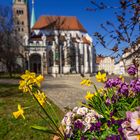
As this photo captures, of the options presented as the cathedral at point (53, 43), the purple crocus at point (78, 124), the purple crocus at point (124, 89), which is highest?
the cathedral at point (53, 43)

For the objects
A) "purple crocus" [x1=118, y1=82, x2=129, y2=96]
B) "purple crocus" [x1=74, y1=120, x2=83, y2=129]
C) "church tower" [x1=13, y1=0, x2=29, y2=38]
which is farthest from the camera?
"church tower" [x1=13, y1=0, x2=29, y2=38]

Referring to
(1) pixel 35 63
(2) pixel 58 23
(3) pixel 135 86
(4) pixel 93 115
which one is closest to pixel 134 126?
(4) pixel 93 115

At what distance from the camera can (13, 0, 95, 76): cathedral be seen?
260 ft

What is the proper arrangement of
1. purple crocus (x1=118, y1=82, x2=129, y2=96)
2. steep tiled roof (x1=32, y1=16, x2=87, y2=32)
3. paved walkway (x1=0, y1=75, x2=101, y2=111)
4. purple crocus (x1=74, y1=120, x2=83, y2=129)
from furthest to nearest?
1. steep tiled roof (x1=32, y1=16, x2=87, y2=32)
2. paved walkway (x1=0, y1=75, x2=101, y2=111)
3. purple crocus (x1=118, y1=82, x2=129, y2=96)
4. purple crocus (x1=74, y1=120, x2=83, y2=129)

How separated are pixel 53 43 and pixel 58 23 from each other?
37.8 feet

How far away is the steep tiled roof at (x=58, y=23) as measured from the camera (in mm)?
90094

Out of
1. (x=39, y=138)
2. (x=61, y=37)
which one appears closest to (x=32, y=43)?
(x=61, y=37)

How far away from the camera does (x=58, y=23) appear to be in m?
92.2

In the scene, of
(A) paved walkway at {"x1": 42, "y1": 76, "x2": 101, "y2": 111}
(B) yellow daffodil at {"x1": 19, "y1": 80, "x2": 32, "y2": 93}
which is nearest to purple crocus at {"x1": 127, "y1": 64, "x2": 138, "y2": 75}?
(A) paved walkway at {"x1": 42, "y1": 76, "x2": 101, "y2": 111}

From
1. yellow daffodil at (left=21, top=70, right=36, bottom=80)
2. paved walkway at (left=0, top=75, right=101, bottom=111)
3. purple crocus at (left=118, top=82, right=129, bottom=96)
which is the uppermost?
yellow daffodil at (left=21, top=70, right=36, bottom=80)

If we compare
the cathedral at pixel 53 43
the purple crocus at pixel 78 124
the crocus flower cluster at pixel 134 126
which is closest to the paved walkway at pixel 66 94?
the purple crocus at pixel 78 124

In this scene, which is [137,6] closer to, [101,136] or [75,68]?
[101,136]

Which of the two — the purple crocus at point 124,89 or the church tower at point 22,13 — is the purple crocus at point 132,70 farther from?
the church tower at point 22,13

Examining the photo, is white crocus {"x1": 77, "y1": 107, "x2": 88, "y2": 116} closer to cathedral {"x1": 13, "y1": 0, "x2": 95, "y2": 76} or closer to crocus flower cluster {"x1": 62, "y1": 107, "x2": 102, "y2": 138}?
crocus flower cluster {"x1": 62, "y1": 107, "x2": 102, "y2": 138}
